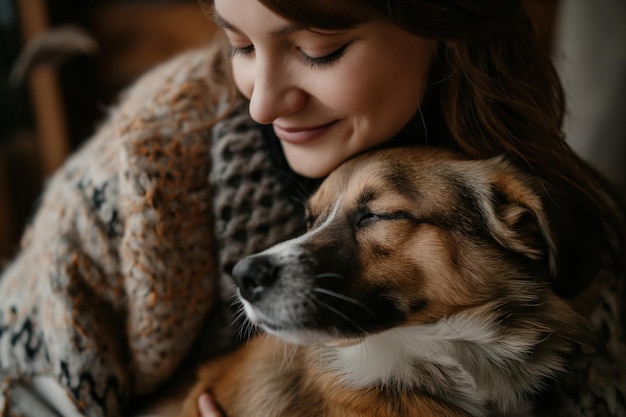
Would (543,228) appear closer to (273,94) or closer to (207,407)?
(273,94)

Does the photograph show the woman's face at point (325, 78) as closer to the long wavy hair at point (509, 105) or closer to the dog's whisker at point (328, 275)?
the long wavy hair at point (509, 105)

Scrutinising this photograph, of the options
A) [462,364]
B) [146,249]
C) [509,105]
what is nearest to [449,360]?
[462,364]

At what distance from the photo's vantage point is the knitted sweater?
1307 millimetres

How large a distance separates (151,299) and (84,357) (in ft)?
0.62

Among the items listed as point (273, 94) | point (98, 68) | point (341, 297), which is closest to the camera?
point (341, 297)

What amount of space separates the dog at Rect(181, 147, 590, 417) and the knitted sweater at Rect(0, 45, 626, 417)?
0.26 metres

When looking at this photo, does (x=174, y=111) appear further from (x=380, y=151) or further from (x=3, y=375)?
(x=3, y=375)

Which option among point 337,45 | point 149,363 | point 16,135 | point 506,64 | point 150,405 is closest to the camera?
point 337,45

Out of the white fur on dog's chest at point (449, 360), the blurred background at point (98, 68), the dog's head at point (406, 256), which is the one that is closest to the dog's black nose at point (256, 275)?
the dog's head at point (406, 256)

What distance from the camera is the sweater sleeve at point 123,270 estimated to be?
1.30 m

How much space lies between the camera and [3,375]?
137cm

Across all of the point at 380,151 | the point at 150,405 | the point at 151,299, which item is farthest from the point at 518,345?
the point at 150,405

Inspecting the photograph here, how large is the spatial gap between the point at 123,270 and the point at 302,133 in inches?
20.5

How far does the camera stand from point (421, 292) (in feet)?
3.56
